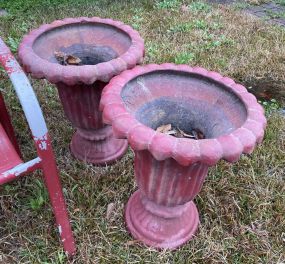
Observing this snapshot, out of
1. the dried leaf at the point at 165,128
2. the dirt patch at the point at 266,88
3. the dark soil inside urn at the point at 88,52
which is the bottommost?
the dirt patch at the point at 266,88

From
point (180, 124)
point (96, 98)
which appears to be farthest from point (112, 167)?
point (180, 124)

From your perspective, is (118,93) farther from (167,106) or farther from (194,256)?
(194,256)

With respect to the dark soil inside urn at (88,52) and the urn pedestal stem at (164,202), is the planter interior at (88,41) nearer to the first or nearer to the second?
the dark soil inside urn at (88,52)

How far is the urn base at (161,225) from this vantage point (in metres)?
1.92

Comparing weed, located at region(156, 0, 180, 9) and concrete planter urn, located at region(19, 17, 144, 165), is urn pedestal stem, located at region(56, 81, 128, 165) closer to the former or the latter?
concrete planter urn, located at region(19, 17, 144, 165)

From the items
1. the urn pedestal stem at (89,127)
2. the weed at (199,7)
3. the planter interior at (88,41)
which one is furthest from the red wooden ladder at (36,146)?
the weed at (199,7)

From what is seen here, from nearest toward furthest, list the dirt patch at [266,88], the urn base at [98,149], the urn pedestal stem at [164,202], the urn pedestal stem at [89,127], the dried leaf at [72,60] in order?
the urn pedestal stem at [164,202]
the urn pedestal stem at [89,127]
the dried leaf at [72,60]
the urn base at [98,149]
the dirt patch at [266,88]

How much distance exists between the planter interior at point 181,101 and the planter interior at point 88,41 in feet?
1.59

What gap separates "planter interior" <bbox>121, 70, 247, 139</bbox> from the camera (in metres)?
1.73

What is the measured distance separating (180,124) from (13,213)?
1.06 metres

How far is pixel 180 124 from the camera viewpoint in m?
1.88

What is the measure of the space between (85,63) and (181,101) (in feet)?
2.51

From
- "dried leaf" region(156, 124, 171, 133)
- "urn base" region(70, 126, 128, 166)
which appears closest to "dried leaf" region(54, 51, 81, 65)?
"urn base" region(70, 126, 128, 166)

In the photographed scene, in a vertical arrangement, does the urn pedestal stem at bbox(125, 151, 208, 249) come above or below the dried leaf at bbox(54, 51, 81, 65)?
below
